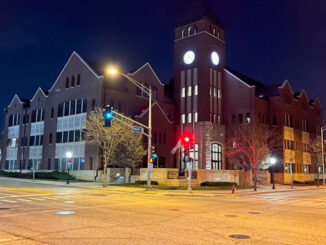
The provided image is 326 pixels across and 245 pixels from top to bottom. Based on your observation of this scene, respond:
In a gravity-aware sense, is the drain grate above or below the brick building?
below

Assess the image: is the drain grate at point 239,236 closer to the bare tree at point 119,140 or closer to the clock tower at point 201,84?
the bare tree at point 119,140

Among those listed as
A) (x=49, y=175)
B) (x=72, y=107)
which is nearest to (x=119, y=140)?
(x=49, y=175)

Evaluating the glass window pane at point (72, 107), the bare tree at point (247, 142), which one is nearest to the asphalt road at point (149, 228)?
the bare tree at point (247, 142)

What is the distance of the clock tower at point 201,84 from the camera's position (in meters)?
54.1

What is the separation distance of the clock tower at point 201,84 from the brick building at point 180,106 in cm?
16

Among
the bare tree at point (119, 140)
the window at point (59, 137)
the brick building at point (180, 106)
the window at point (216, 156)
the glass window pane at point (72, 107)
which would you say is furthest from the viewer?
the window at point (59, 137)

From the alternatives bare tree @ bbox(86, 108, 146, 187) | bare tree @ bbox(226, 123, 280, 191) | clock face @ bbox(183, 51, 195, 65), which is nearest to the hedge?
bare tree @ bbox(86, 108, 146, 187)

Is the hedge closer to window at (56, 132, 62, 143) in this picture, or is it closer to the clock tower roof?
window at (56, 132, 62, 143)

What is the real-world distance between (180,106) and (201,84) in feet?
18.5

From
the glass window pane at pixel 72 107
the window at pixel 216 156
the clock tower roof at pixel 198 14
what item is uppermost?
the clock tower roof at pixel 198 14

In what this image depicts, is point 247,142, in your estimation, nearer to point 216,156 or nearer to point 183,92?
point 216,156

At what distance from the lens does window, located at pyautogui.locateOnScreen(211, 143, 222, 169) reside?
2136 inches

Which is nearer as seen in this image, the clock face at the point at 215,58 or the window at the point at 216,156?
the window at the point at 216,156

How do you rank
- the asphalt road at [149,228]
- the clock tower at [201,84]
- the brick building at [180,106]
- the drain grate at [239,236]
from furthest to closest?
1. the clock tower at [201,84]
2. the brick building at [180,106]
3. the drain grate at [239,236]
4. the asphalt road at [149,228]
